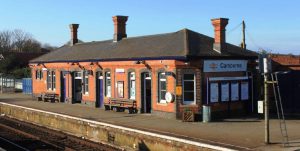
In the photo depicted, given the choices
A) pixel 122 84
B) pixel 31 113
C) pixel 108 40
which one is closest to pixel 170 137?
pixel 122 84

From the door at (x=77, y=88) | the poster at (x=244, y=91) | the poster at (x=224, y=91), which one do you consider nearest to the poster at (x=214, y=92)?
the poster at (x=224, y=91)

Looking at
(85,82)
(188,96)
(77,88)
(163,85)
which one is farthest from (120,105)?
(77,88)

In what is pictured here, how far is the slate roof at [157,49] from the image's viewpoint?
2120 centimetres

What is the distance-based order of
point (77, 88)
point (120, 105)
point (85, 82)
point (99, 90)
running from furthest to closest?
point (77, 88)
point (85, 82)
point (99, 90)
point (120, 105)

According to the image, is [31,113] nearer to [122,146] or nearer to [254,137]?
[122,146]

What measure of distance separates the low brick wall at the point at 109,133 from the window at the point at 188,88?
441 centimetres

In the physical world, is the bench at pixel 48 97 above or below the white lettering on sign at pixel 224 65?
below

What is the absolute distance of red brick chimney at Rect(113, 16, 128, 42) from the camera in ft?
94.7

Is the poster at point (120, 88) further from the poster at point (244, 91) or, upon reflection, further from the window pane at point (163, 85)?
the poster at point (244, 91)

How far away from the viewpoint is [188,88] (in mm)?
20750

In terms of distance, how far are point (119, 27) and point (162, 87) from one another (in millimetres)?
8534

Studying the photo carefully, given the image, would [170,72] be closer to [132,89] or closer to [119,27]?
[132,89]

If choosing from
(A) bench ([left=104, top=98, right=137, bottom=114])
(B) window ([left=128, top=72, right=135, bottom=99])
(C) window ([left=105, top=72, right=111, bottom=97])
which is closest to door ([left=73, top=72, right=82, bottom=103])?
(C) window ([left=105, top=72, right=111, bottom=97])

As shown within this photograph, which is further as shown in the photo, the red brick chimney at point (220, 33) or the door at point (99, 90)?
the door at point (99, 90)
